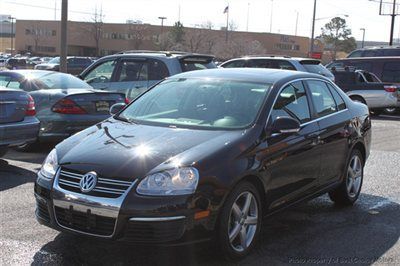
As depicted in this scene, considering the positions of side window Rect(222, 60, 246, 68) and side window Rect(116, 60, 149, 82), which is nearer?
side window Rect(116, 60, 149, 82)

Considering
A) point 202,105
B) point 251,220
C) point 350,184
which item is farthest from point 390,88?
point 251,220

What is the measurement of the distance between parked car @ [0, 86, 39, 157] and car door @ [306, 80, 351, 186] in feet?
14.0

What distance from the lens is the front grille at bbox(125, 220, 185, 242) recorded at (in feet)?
13.0

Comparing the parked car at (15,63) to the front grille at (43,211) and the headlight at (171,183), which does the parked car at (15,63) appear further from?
the headlight at (171,183)

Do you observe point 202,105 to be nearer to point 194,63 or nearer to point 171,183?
point 171,183

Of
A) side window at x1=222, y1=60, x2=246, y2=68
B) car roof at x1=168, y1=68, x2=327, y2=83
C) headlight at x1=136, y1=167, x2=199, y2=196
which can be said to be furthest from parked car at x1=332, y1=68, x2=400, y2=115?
headlight at x1=136, y1=167, x2=199, y2=196

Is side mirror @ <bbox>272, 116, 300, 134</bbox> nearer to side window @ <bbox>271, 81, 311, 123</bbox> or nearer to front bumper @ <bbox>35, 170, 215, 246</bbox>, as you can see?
side window @ <bbox>271, 81, 311, 123</bbox>

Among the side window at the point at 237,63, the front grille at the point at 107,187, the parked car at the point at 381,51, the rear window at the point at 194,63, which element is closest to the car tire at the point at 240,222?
the front grille at the point at 107,187

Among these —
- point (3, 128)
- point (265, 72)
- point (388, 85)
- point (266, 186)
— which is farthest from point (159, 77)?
point (388, 85)

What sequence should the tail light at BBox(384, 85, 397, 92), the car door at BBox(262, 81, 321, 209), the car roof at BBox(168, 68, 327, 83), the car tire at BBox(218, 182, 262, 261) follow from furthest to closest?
1. the tail light at BBox(384, 85, 397, 92)
2. the car roof at BBox(168, 68, 327, 83)
3. the car door at BBox(262, 81, 321, 209)
4. the car tire at BBox(218, 182, 262, 261)

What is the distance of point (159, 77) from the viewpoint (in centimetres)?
1071

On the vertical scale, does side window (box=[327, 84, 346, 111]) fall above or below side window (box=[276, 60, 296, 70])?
below

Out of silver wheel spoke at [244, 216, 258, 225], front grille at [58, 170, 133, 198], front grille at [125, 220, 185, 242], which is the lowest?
silver wheel spoke at [244, 216, 258, 225]

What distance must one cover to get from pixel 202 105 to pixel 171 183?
1.42 metres
